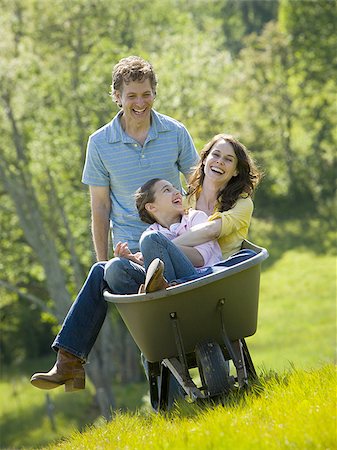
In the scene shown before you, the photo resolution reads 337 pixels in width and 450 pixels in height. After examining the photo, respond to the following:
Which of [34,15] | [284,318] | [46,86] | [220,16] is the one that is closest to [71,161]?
[46,86]

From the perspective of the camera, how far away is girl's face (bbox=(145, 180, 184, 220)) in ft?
17.7

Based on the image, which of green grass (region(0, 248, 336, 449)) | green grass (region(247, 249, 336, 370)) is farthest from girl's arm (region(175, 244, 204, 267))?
green grass (region(247, 249, 336, 370))

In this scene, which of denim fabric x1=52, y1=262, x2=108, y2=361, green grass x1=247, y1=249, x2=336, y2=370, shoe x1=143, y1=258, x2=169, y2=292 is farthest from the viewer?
A: green grass x1=247, y1=249, x2=336, y2=370

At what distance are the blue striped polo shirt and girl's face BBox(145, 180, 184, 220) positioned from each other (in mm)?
351

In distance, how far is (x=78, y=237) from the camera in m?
22.9

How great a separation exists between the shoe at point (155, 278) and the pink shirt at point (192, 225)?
660 mm

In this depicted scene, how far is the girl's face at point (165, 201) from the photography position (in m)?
5.41

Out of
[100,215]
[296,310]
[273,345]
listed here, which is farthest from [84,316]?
[296,310]

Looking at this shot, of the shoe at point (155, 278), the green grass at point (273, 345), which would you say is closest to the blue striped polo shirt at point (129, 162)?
the shoe at point (155, 278)

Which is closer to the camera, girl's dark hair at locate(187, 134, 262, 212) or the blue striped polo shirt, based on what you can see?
girl's dark hair at locate(187, 134, 262, 212)

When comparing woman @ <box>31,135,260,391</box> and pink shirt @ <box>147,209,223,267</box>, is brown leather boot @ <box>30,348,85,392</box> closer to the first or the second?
woman @ <box>31,135,260,391</box>

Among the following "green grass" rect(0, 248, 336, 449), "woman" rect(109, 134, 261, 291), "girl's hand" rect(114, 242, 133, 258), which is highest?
"woman" rect(109, 134, 261, 291)

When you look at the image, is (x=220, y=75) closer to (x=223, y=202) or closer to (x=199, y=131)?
(x=199, y=131)

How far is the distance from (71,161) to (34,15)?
3.42m
